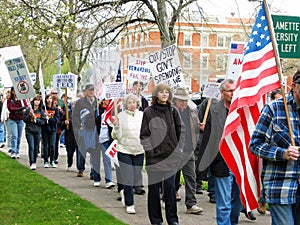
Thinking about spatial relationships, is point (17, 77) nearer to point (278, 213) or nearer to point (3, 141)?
point (3, 141)

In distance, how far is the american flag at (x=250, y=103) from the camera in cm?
589

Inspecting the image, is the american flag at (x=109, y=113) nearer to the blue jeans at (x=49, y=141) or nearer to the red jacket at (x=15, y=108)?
the blue jeans at (x=49, y=141)

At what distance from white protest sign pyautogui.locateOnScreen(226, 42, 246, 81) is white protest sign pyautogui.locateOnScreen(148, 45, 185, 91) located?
895 millimetres

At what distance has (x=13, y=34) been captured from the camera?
18141 millimetres

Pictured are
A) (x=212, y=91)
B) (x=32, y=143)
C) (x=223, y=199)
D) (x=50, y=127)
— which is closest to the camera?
(x=223, y=199)

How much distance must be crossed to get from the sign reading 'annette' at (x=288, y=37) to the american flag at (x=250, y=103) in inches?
89.7

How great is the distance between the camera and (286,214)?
512cm

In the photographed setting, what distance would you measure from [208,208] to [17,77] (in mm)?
5518

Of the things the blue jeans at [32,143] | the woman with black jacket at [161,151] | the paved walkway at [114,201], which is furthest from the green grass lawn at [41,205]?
the blue jeans at [32,143]

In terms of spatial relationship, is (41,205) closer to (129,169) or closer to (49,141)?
(129,169)

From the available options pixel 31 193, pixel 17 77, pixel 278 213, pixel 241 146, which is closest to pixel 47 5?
pixel 17 77

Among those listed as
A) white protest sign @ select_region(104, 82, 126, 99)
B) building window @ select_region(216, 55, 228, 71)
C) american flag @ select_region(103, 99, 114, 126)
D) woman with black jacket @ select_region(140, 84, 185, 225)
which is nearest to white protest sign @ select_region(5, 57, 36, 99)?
american flag @ select_region(103, 99, 114, 126)

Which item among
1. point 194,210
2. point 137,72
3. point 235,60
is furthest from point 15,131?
point 194,210

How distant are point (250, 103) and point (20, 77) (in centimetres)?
828
